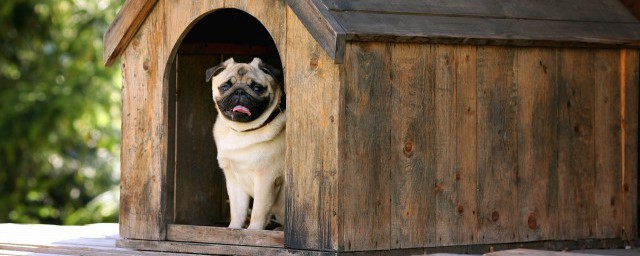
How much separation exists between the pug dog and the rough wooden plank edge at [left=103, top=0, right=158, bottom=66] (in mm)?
451

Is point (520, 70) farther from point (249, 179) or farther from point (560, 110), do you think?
point (249, 179)

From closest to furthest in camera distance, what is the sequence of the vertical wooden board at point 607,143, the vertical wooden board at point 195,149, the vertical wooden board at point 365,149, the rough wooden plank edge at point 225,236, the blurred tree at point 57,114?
the vertical wooden board at point 365,149, the rough wooden plank edge at point 225,236, the vertical wooden board at point 607,143, the vertical wooden board at point 195,149, the blurred tree at point 57,114

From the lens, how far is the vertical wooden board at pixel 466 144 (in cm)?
597

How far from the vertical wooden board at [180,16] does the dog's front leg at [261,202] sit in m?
0.80

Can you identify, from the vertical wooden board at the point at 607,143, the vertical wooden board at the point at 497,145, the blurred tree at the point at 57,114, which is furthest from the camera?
the blurred tree at the point at 57,114

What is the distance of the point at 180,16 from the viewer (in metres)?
6.23

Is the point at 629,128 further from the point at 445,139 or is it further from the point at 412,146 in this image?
the point at 412,146

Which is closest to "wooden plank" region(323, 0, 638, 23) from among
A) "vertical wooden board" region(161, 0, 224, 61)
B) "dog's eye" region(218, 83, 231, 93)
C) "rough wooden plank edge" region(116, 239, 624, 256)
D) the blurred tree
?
"vertical wooden board" region(161, 0, 224, 61)

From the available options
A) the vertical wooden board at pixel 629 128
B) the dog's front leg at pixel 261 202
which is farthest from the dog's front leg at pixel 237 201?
the vertical wooden board at pixel 629 128

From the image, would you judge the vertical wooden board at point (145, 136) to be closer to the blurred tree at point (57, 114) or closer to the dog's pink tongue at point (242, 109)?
the dog's pink tongue at point (242, 109)

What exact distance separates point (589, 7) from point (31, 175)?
29.5 ft

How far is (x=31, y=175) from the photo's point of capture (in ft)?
46.6

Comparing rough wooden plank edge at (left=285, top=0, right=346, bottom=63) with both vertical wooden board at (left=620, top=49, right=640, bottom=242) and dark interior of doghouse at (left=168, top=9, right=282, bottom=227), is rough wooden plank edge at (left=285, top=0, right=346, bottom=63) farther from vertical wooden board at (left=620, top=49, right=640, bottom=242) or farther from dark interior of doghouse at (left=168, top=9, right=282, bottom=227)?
vertical wooden board at (left=620, top=49, right=640, bottom=242)

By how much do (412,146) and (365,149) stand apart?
29 cm
